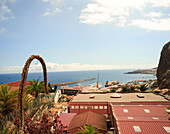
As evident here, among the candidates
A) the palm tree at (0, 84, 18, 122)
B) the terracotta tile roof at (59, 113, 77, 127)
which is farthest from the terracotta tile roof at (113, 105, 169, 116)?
the palm tree at (0, 84, 18, 122)

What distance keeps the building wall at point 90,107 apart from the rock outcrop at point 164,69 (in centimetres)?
4133

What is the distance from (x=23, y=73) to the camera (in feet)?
9.94

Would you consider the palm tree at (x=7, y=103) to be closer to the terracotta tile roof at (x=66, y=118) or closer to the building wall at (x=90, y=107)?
the terracotta tile roof at (x=66, y=118)

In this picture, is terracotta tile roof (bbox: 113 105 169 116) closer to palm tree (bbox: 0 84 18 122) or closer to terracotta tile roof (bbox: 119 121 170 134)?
terracotta tile roof (bbox: 119 121 170 134)

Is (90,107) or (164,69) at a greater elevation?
(164,69)

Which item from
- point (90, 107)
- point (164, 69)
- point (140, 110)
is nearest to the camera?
point (140, 110)

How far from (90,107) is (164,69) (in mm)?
51247

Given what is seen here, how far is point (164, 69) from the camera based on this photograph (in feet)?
204

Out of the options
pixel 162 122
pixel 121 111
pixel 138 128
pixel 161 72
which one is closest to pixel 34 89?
pixel 121 111

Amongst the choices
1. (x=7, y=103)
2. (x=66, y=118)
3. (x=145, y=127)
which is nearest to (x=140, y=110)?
(x=145, y=127)

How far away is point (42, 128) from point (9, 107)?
5.20 meters

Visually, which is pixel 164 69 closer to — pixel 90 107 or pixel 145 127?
pixel 90 107

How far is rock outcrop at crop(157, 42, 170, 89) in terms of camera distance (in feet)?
186

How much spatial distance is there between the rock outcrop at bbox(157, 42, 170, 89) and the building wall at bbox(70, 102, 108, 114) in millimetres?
41330
